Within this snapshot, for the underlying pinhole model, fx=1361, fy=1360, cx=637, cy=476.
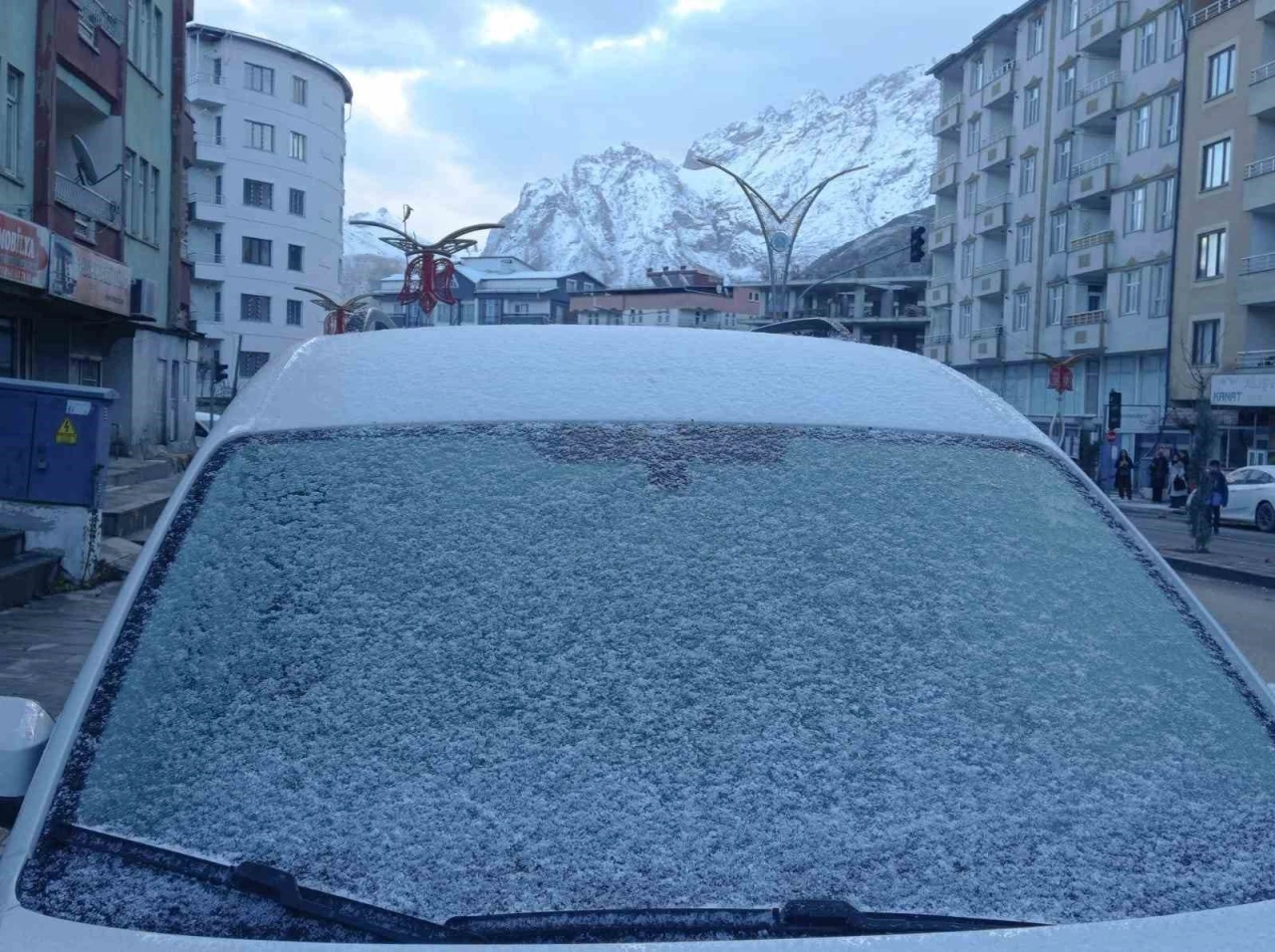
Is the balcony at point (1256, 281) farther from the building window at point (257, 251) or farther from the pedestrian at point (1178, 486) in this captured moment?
the building window at point (257, 251)

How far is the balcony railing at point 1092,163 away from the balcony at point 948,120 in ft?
46.6

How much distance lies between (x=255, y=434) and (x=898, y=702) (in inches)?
41.6

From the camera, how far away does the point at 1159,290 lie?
44.5m

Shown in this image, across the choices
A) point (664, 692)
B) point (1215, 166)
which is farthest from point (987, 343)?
point (664, 692)

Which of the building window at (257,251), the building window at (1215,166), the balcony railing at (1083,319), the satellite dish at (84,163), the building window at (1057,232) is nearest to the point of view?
the satellite dish at (84,163)

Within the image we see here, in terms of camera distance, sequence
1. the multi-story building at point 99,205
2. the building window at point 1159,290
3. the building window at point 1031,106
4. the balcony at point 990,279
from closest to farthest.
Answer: the multi-story building at point 99,205 → the building window at point 1159,290 → the building window at point 1031,106 → the balcony at point 990,279

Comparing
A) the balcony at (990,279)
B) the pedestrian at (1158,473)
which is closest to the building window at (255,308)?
the balcony at (990,279)

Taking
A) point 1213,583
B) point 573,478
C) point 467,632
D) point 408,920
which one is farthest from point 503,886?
point 1213,583

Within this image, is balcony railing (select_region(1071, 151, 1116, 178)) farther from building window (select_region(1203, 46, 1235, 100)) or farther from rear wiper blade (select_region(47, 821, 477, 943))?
rear wiper blade (select_region(47, 821, 477, 943))

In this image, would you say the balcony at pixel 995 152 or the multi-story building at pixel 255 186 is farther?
the multi-story building at pixel 255 186

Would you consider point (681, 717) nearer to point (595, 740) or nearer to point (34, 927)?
point (595, 740)

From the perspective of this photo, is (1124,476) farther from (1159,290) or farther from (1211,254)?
(1159,290)

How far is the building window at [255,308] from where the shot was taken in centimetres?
6794

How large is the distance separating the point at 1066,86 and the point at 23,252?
44.3m
